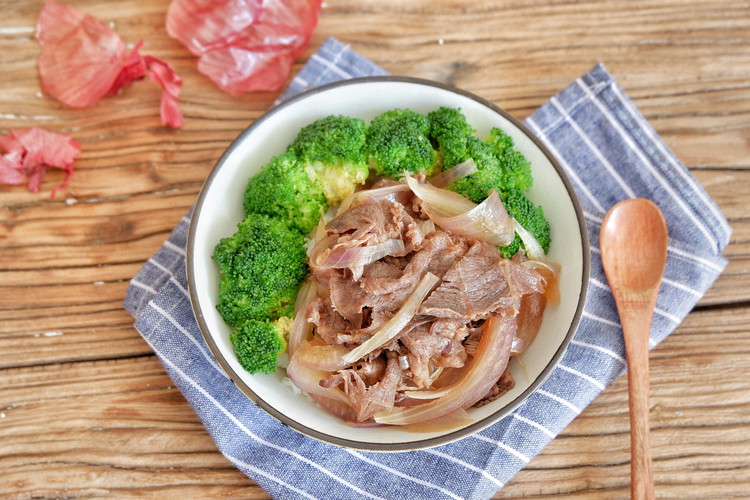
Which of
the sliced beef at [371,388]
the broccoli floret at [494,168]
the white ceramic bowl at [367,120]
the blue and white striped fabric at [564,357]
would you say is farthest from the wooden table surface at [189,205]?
the sliced beef at [371,388]

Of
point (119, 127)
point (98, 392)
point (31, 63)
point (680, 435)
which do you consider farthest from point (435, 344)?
point (31, 63)

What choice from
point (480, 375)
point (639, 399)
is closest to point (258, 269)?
point (480, 375)

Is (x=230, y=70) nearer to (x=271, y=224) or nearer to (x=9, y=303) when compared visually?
(x=271, y=224)

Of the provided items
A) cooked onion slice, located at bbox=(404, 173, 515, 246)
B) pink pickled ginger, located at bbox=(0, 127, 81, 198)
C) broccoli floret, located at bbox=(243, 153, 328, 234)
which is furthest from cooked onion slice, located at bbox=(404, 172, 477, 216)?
pink pickled ginger, located at bbox=(0, 127, 81, 198)

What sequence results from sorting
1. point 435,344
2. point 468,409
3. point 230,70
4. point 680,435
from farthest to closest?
point 230,70 → point 680,435 → point 468,409 → point 435,344

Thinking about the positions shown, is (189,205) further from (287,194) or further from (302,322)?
(302,322)

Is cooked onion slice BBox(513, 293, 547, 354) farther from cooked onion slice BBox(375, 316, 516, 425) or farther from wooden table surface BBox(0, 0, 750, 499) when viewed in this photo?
wooden table surface BBox(0, 0, 750, 499)
